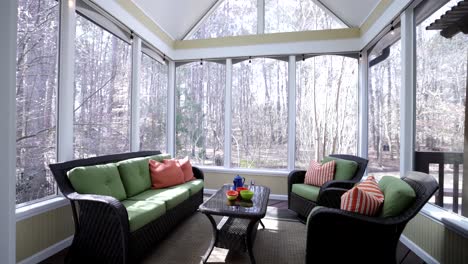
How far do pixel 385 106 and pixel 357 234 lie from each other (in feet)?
7.46

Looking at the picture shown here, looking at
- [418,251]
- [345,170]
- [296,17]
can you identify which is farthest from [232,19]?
[418,251]

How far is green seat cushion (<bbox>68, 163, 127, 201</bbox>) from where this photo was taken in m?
2.12

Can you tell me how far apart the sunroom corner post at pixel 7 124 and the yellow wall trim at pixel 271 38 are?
3.24m

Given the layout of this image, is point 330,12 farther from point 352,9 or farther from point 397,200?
point 397,200

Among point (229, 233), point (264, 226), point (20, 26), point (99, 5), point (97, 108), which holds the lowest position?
point (264, 226)

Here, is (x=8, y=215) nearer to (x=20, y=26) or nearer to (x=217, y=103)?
(x=20, y=26)

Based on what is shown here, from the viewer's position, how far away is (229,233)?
2164mm

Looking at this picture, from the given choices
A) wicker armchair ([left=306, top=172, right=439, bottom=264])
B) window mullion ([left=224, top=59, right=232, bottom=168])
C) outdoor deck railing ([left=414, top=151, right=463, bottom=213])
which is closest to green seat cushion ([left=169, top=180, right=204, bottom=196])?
window mullion ([left=224, top=59, right=232, bottom=168])

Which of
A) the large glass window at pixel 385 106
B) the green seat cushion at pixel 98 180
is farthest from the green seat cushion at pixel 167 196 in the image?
the large glass window at pixel 385 106

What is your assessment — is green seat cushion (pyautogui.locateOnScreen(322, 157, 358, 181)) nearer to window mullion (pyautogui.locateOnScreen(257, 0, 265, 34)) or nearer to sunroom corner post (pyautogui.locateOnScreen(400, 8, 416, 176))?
sunroom corner post (pyautogui.locateOnScreen(400, 8, 416, 176))

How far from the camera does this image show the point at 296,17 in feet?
13.9

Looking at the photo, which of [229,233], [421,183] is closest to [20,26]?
[229,233]

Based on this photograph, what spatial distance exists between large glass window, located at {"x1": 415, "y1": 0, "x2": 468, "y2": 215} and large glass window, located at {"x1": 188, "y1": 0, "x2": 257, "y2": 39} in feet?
8.76

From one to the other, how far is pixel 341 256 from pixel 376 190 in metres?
0.60
